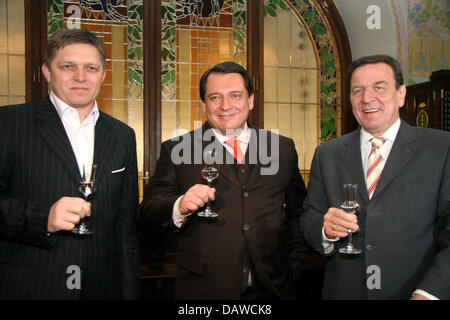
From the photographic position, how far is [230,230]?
1953 millimetres

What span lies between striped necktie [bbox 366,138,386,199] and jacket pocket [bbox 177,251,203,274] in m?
0.85

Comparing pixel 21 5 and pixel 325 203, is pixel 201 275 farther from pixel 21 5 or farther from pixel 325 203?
pixel 21 5

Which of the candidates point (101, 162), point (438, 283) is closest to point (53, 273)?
point (101, 162)

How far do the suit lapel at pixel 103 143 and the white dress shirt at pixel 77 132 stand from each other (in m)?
0.04

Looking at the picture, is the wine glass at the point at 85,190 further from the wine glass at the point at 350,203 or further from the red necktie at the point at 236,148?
the wine glass at the point at 350,203

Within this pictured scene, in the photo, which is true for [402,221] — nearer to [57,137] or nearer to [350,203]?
[350,203]

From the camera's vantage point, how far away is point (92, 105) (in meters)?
1.87

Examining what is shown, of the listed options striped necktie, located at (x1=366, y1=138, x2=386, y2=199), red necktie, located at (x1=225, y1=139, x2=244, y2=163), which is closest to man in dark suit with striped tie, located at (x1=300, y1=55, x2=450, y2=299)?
striped necktie, located at (x1=366, y1=138, x2=386, y2=199)

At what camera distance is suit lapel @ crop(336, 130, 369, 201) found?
1836 mm

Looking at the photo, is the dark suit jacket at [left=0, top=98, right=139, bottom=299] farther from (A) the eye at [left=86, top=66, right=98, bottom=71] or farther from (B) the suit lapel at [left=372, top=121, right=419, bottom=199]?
(B) the suit lapel at [left=372, top=121, right=419, bottom=199]

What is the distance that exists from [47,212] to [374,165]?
1428 mm

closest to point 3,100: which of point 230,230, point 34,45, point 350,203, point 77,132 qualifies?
point 34,45

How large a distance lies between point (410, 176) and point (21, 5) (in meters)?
4.83

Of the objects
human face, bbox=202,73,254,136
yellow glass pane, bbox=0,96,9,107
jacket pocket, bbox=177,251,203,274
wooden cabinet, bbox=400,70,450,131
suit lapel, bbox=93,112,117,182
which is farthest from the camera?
yellow glass pane, bbox=0,96,9,107
